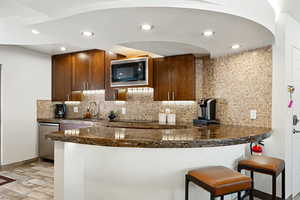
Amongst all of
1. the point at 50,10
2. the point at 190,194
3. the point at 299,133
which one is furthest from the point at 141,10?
the point at 299,133

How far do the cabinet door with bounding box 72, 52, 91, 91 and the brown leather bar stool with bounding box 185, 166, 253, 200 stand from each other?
331 cm

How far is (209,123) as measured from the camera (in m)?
3.18

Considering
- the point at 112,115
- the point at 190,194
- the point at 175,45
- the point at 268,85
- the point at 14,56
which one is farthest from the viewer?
the point at 112,115

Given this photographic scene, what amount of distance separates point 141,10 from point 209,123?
2121mm

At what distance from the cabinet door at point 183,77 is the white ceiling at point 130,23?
62 cm

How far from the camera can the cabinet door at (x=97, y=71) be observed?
161 inches

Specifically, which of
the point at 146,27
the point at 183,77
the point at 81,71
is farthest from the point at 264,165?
the point at 81,71

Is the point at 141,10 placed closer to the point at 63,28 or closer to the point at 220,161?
the point at 63,28

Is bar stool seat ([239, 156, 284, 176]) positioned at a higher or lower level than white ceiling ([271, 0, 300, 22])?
lower

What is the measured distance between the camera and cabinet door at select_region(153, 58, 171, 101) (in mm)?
3705

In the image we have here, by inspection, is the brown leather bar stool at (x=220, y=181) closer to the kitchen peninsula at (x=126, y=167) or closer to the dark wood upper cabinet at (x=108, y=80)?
the kitchen peninsula at (x=126, y=167)

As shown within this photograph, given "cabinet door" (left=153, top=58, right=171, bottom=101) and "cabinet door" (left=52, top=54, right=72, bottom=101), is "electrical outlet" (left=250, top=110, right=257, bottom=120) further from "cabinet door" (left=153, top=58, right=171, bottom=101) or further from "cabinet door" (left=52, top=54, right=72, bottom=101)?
"cabinet door" (left=52, top=54, right=72, bottom=101)

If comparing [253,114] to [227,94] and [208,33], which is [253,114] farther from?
[208,33]

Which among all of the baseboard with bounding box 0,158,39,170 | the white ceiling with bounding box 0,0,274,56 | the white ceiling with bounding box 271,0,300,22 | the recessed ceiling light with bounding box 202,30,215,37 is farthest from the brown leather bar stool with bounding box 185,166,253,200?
Result: the baseboard with bounding box 0,158,39,170
